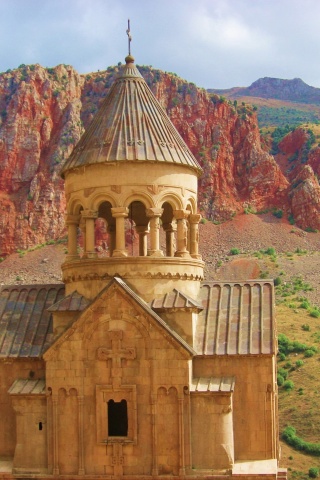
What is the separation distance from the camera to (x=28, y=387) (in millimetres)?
19484

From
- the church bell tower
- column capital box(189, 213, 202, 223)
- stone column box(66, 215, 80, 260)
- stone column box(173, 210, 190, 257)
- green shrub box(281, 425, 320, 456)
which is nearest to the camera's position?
the church bell tower

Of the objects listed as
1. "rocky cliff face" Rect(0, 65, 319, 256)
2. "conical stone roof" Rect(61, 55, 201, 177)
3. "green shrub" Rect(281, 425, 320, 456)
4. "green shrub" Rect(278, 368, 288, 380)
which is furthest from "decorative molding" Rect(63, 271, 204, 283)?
"rocky cliff face" Rect(0, 65, 319, 256)

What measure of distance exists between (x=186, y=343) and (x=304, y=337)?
5441 centimetres

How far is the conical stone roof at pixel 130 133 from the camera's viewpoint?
20188 mm

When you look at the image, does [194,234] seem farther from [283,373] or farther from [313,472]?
[283,373]

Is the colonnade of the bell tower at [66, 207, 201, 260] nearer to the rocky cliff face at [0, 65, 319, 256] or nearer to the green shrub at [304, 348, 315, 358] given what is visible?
the green shrub at [304, 348, 315, 358]

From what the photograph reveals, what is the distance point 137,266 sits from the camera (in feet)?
64.8

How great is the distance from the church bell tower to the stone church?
0.03m

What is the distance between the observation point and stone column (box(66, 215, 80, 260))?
21016mm

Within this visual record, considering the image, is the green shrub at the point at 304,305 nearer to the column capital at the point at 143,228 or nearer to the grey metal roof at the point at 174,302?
the column capital at the point at 143,228

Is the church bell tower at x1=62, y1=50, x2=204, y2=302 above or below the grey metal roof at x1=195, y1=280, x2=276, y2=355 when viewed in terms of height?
above

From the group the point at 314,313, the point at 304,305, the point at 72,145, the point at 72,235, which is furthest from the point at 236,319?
the point at 72,145

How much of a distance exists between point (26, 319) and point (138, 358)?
352 cm

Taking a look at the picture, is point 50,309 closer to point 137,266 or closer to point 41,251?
point 137,266
